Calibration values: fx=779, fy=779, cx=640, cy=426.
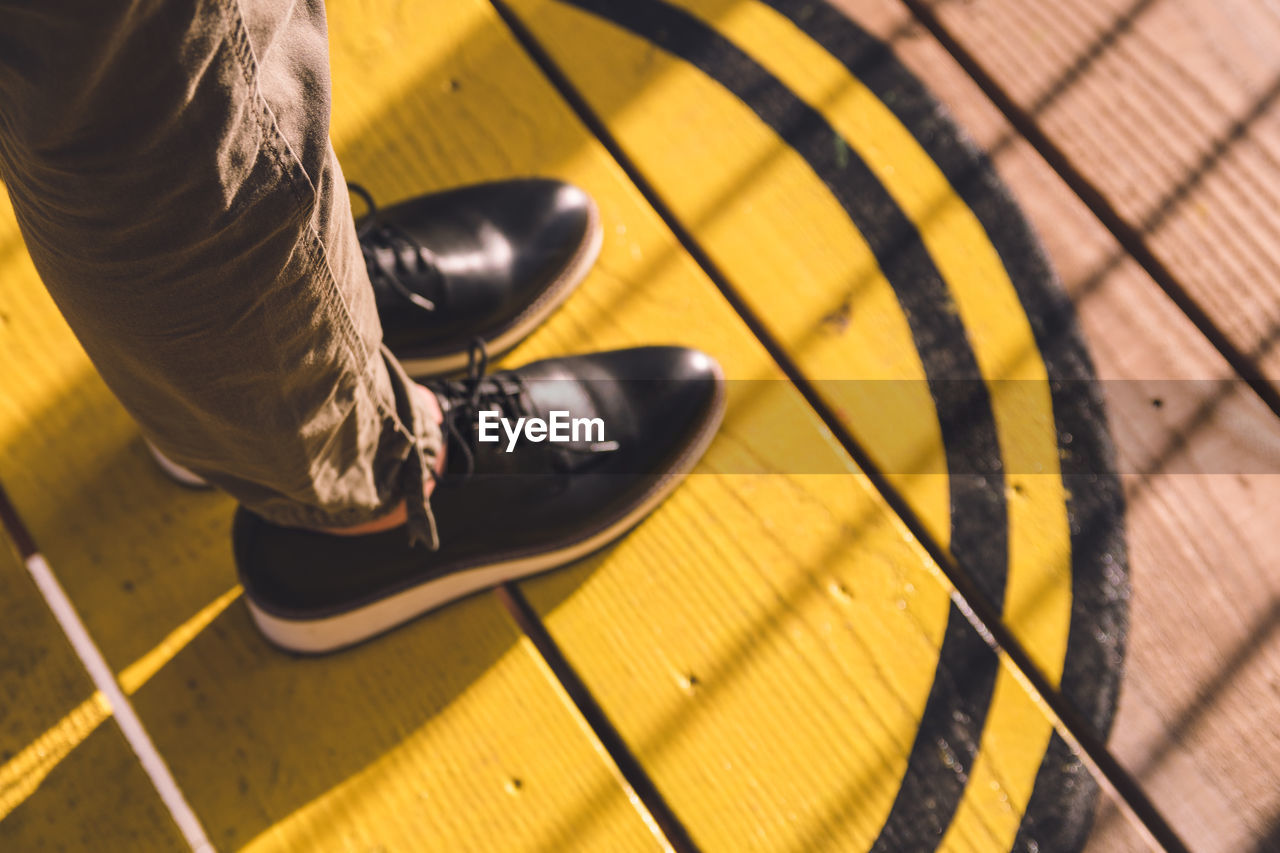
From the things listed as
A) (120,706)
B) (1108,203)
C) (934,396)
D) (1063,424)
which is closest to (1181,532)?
(1063,424)

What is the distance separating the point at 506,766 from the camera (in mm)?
774

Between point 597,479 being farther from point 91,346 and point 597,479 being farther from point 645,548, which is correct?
point 91,346

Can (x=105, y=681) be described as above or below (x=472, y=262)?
below

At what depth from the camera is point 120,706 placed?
774 millimetres

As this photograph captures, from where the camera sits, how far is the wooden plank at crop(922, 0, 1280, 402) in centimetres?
94

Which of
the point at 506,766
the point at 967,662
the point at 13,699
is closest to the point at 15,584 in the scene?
the point at 13,699

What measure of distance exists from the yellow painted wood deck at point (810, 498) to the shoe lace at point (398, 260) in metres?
0.13

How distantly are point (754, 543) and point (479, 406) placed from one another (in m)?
0.33

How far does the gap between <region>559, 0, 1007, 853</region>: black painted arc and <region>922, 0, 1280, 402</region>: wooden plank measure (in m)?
0.25

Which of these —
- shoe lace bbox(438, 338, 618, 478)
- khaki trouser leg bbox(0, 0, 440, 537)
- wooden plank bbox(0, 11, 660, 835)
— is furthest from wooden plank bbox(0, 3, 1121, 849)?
khaki trouser leg bbox(0, 0, 440, 537)

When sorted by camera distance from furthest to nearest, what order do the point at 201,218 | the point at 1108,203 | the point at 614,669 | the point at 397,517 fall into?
the point at 1108,203 < the point at 614,669 < the point at 397,517 < the point at 201,218

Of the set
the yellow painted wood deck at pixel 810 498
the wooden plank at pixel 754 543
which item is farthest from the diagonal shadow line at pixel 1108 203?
the wooden plank at pixel 754 543

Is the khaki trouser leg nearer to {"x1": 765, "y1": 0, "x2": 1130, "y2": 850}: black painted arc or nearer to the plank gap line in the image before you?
the plank gap line

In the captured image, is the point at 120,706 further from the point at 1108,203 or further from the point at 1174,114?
the point at 1174,114
